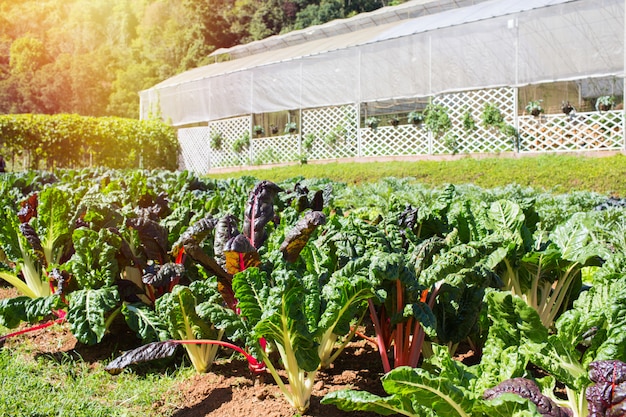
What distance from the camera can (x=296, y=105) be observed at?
18234mm

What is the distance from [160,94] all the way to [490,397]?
2403cm

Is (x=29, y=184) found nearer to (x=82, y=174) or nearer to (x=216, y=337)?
(x=82, y=174)

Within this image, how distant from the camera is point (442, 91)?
15.0 m

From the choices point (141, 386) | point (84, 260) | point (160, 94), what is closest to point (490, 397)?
point (141, 386)

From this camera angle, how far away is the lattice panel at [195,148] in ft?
70.0

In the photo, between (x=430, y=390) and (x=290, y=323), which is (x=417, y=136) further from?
(x=430, y=390)

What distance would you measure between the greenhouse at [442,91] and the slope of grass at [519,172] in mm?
2195

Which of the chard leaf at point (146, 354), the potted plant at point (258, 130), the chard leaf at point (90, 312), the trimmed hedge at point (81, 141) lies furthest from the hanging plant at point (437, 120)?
the chard leaf at point (146, 354)

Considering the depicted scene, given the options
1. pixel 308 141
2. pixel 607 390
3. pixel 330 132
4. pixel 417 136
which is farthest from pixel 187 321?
pixel 308 141

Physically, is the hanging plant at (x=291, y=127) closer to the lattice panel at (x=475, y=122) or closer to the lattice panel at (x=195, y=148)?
the lattice panel at (x=195, y=148)

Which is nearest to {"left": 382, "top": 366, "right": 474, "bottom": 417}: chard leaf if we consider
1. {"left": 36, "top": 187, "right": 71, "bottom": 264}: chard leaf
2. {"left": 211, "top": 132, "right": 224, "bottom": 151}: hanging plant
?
{"left": 36, "top": 187, "right": 71, "bottom": 264}: chard leaf

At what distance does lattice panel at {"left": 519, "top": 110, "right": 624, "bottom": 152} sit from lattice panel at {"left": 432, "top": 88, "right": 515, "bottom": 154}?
446 millimetres

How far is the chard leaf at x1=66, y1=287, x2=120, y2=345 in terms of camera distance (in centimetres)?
224

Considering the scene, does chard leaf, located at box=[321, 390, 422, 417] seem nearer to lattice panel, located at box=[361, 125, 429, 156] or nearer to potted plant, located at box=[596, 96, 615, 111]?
potted plant, located at box=[596, 96, 615, 111]
